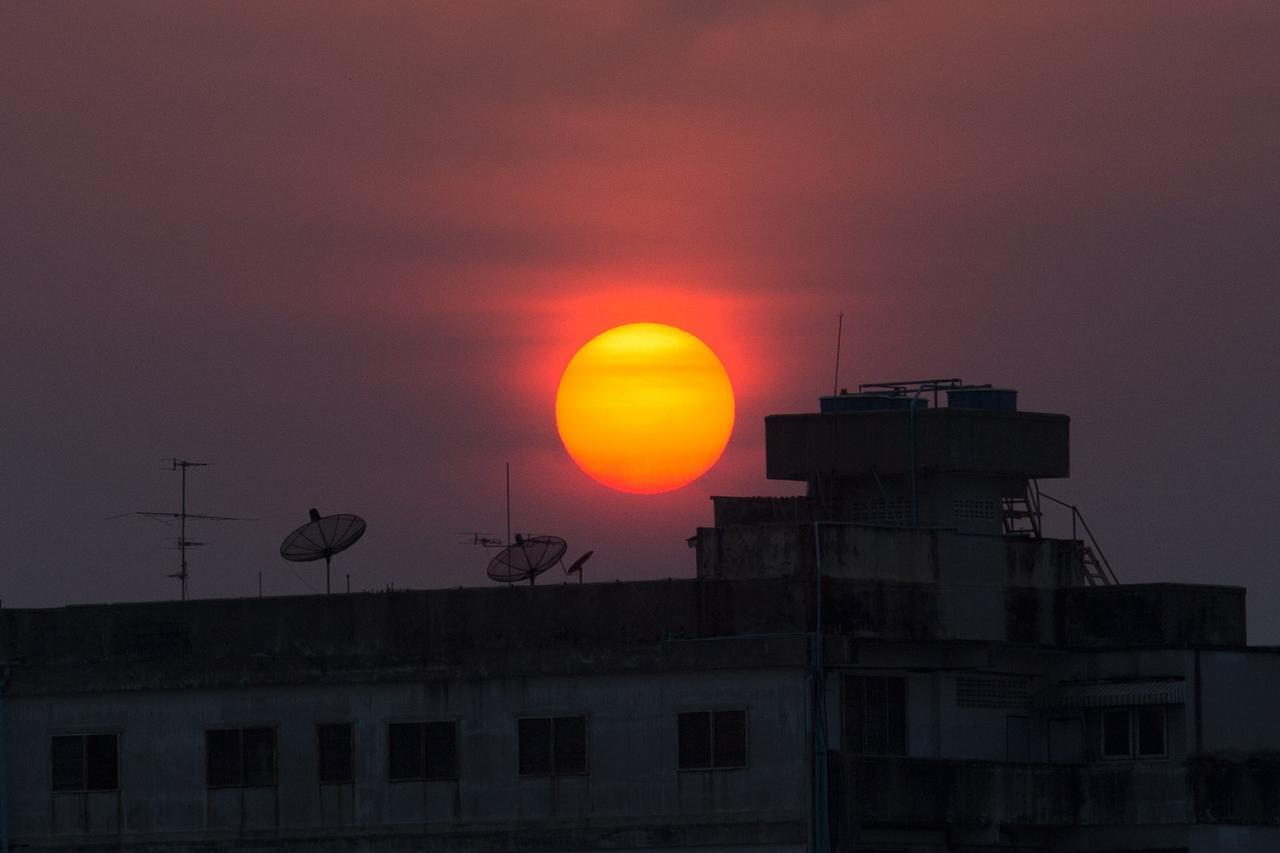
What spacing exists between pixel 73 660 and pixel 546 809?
10904 mm

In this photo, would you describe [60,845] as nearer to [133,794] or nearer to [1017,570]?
[133,794]

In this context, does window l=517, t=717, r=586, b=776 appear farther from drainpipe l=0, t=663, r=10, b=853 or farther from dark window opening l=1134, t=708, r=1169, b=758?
dark window opening l=1134, t=708, r=1169, b=758

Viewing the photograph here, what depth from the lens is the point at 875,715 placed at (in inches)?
2303

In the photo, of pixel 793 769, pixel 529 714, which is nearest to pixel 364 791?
pixel 529 714

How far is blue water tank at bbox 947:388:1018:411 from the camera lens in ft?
219

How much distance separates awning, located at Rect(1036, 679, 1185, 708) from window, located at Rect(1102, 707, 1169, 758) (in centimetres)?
38

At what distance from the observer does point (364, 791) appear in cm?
6000

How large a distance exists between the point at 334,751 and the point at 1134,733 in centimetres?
1640

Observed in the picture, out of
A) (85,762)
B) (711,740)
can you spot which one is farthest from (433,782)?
(85,762)

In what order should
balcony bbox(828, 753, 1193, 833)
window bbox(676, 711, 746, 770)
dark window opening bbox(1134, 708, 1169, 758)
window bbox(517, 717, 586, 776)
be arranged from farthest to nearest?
dark window opening bbox(1134, 708, 1169, 758)
window bbox(517, 717, 586, 776)
window bbox(676, 711, 746, 770)
balcony bbox(828, 753, 1193, 833)

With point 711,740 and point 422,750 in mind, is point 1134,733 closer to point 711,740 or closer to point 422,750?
point 711,740

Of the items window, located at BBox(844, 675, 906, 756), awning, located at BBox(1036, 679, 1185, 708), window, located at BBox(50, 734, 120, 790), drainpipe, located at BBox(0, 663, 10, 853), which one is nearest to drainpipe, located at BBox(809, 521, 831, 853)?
window, located at BBox(844, 675, 906, 756)

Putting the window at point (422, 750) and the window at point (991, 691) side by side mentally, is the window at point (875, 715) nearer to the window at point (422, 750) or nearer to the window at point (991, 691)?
the window at point (991, 691)

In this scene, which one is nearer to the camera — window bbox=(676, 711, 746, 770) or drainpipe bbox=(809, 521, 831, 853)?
drainpipe bbox=(809, 521, 831, 853)
